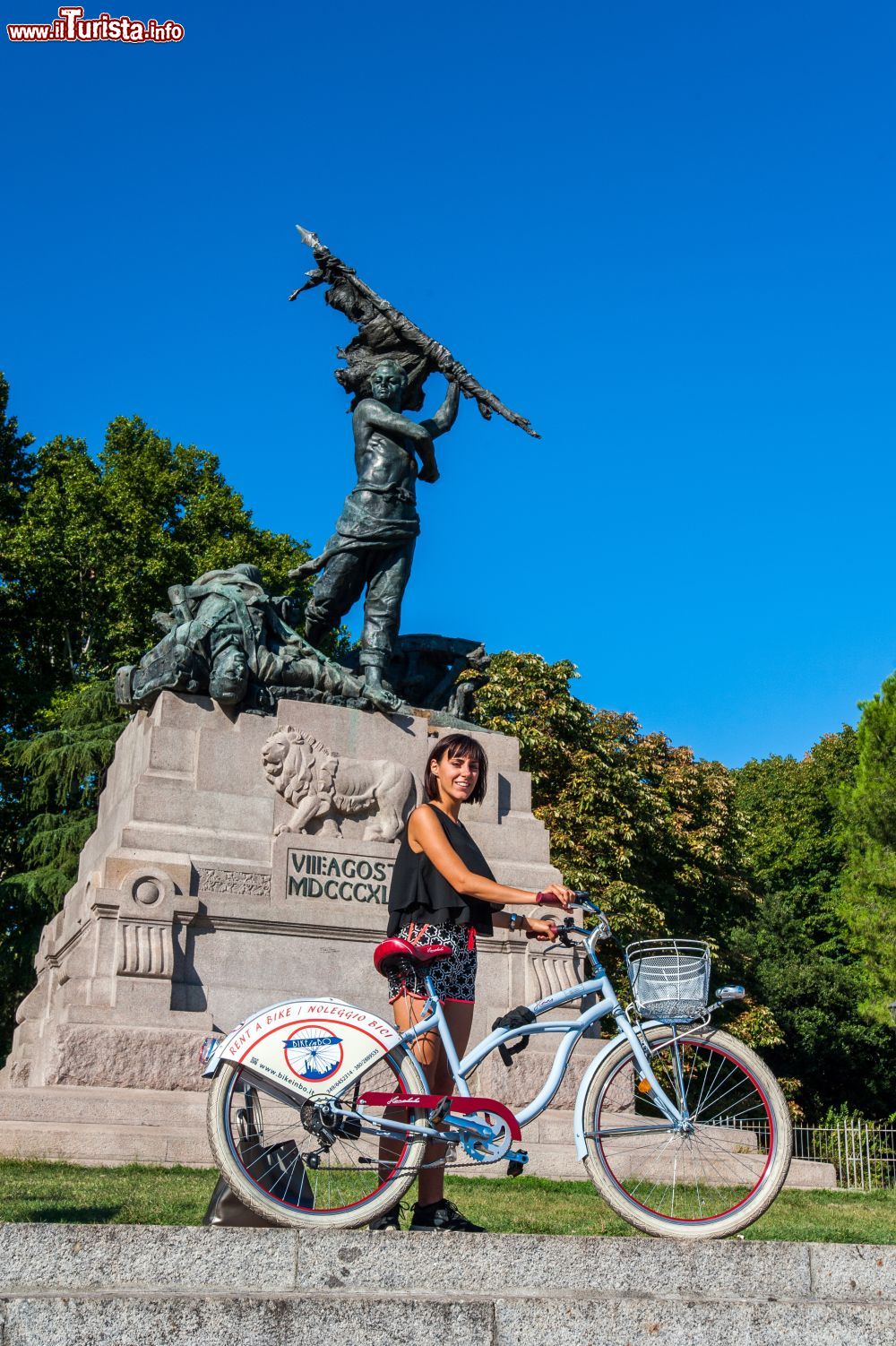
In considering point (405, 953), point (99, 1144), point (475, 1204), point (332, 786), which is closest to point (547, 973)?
point (332, 786)

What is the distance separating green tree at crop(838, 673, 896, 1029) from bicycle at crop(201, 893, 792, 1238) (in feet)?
84.0

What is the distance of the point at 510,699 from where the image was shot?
1190 inches

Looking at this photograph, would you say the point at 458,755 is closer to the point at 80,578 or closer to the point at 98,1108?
the point at 98,1108

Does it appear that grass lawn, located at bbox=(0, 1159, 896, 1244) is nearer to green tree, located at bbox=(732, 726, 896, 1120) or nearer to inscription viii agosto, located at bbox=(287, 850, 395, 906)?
inscription viii agosto, located at bbox=(287, 850, 395, 906)

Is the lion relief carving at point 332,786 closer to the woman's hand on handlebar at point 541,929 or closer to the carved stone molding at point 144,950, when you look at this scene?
the carved stone molding at point 144,950

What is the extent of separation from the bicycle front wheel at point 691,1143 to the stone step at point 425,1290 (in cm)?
62

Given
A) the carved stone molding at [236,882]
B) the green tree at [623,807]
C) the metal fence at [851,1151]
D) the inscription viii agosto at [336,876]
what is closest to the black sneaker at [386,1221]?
the carved stone molding at [236,882]

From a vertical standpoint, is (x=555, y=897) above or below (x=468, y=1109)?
above

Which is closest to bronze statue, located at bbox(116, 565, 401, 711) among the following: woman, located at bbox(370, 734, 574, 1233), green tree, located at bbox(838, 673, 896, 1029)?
woman, located at bbox(370, 734, 574, 1233)

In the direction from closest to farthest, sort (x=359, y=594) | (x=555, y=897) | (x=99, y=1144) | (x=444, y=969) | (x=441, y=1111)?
(x=441, y=1111), (x=555, y=897), (x=444, y=969), (x=99, y=1144), (x=359, y=594)

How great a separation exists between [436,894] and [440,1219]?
4.07 ft

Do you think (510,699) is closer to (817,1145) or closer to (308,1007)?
(817,1145)

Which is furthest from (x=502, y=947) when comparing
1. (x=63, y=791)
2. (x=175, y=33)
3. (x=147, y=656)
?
(x=63, y=791)

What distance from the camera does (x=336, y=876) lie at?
13.2 meters
